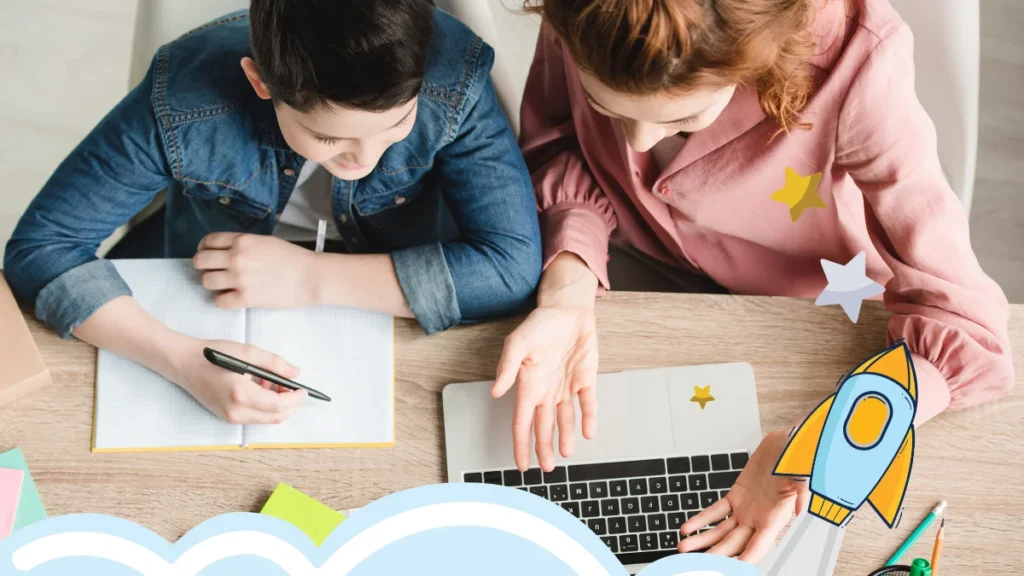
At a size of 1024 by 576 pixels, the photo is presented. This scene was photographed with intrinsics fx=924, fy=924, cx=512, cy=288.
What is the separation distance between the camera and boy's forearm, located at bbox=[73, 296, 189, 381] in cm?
96

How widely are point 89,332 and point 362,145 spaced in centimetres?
36

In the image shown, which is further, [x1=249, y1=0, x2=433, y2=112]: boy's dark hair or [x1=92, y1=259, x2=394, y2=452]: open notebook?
[x1=92, y1=259, x2=394, y2=452]: open notebook

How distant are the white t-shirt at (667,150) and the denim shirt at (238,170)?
156 mm

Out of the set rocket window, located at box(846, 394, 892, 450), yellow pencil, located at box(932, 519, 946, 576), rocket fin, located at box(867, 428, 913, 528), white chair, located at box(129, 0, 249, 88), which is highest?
rocket window, located at box(846, 394, 892, 450)

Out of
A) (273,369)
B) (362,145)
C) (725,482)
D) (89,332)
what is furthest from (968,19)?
(89,332)

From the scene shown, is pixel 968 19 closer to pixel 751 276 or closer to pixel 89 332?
pixel 751 276

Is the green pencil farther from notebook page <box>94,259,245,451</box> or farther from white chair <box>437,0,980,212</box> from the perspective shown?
notebook page <box>94,259,245,451</box>

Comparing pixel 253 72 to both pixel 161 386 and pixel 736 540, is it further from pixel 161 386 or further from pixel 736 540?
pixel 736 540

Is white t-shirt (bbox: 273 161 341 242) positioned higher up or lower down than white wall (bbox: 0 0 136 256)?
higher up

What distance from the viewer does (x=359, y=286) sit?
100 cm

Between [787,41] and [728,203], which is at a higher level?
[787,41]

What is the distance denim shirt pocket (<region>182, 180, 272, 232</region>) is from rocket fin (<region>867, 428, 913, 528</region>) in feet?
2.54

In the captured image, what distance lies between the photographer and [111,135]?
3.25ft

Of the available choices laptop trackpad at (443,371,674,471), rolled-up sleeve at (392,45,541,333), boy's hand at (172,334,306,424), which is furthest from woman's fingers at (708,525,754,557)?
boy's hand at (172,334,306,424)
